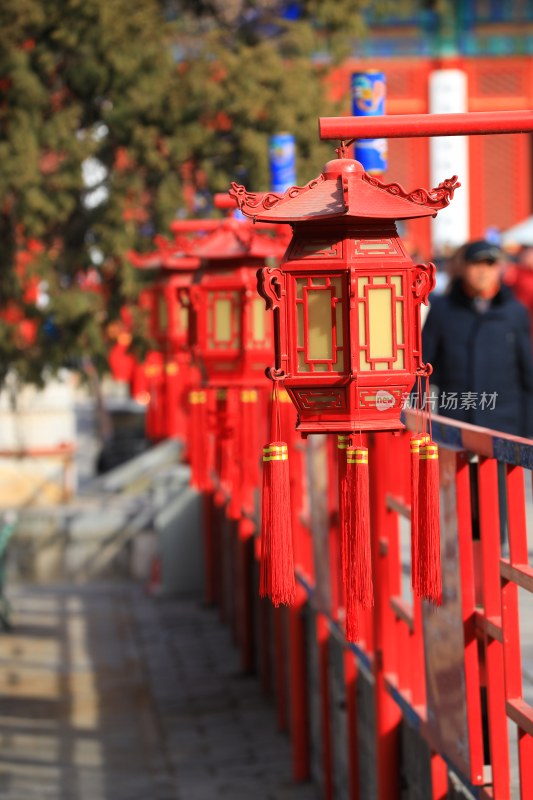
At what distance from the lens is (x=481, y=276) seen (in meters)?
6.46

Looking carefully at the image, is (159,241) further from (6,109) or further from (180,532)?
(180,532)

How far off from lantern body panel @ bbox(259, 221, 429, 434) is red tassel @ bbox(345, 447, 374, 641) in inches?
4.1

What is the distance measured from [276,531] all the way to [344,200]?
2.84ft

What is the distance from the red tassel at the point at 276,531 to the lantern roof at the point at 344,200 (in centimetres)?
61

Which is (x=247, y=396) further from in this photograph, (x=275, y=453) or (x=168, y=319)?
(x=275, y=453)

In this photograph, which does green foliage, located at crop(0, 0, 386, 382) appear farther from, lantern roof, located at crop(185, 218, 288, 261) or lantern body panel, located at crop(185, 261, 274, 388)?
lantern body panel, located at crop(185, 261, 274, 388)

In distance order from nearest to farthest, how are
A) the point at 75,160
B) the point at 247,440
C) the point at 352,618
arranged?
the point at 352,618
the point at 247,440
the point at 75,160

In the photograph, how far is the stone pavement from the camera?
8.74 meters

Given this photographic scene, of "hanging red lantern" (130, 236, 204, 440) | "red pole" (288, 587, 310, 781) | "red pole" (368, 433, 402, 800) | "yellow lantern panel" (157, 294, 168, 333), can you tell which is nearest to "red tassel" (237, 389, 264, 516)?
"hanging red lantern" (130, 236, 204, 440)

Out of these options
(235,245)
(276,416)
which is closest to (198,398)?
(235,245)

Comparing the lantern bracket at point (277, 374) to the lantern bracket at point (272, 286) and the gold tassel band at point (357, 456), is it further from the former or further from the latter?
the gold tassel band at point (357, 456)

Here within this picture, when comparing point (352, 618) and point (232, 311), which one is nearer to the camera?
point (352, 618)

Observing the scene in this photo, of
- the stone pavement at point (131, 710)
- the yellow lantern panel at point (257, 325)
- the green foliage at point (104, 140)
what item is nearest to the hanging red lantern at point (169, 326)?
the yellow lantern panel at point (257, 325)

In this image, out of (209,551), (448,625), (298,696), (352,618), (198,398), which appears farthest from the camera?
(209,551)
